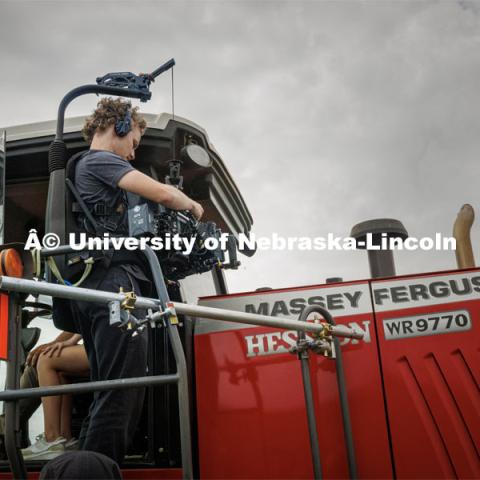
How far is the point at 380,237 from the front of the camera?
8.73 feet

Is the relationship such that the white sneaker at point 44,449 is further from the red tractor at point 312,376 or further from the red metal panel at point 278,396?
the red metal panel at point 278,396

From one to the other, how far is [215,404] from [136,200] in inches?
31.7

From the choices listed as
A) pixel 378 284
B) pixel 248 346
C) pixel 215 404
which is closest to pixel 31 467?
pixel 215 404

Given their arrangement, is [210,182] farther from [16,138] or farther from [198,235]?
[16,138]

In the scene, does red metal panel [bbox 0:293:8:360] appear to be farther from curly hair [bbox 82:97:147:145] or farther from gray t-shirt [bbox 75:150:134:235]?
curly hair [bbox 82:97:147:145]

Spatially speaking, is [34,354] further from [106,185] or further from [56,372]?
[106,185]

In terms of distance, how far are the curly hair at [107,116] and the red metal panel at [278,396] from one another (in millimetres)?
822

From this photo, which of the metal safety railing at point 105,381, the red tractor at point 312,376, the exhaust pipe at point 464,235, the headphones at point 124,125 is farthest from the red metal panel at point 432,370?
the headphones at point 124,125

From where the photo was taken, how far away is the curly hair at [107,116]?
2322mm

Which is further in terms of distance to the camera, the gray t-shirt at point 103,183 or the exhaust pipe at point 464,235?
the exhaust pipe at point 464,235

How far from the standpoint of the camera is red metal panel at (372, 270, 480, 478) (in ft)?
6.52

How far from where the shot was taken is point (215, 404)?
2.16m

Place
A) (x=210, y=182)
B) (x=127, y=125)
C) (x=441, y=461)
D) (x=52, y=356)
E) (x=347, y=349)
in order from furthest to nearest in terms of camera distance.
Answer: (x=210, y=182)
(x=52, y=356)
(x=127, y=125)
(x=347, y=349)
(x=441, y=461)

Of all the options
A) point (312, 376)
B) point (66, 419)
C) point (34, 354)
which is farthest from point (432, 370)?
point (34, 354)
